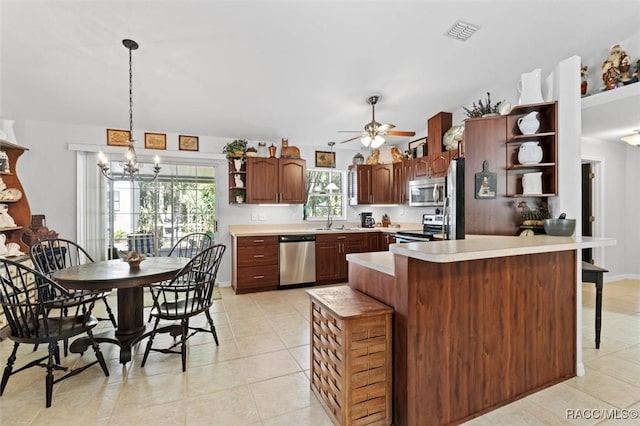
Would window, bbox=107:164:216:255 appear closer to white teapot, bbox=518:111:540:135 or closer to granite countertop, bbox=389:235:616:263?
granite countertop, bbox=389:235:616:263

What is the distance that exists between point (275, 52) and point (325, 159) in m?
3.31

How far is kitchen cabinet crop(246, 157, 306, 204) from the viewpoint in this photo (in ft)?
16.3

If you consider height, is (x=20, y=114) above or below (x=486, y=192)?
above

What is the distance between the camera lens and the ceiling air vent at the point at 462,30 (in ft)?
7.55

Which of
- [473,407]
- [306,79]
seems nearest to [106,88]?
[306,79]

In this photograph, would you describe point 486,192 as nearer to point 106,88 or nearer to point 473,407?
point 473,407

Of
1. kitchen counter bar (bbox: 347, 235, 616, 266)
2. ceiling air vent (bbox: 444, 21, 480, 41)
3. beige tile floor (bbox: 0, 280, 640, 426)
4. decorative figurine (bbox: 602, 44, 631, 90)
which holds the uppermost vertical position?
ceiling air vent (bbox: 444, 21, 480, 41)

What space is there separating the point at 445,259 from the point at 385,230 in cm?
382

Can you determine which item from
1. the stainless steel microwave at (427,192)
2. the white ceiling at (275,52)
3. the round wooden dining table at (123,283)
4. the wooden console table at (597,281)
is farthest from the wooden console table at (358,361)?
the stainless steel microwave at (427,192)

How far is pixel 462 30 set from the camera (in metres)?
2.36

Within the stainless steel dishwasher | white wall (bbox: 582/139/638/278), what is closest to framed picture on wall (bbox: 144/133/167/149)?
the stainless steel dishwasher

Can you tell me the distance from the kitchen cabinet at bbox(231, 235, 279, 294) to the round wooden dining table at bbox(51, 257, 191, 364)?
1727 mm

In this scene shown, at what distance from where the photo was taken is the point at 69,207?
431cm

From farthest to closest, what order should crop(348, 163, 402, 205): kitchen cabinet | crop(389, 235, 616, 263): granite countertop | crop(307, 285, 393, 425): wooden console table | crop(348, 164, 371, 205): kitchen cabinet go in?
crop(348, 164, 371, 205): kitchen cabinet
crop(348, 163, 402, 205): kitchen cabinet
crop(307, 285, 393, 425): wooden console table
crop(389, 235, 616, 263): granite countertop
